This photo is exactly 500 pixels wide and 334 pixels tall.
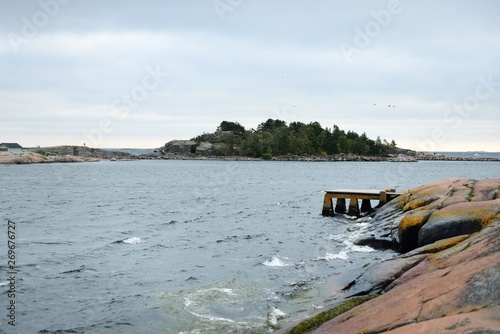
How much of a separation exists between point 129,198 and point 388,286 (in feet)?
145

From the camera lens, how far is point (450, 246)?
12.7m

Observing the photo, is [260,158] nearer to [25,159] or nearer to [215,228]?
[25,159]

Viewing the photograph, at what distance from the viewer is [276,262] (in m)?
20.1

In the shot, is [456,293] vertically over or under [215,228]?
over

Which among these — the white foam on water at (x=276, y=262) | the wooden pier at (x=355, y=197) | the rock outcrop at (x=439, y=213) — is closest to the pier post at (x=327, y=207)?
the wooden pier at (x=355, y=197)

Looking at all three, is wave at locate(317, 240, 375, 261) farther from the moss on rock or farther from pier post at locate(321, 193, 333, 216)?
pier post at locate(321, 193, 333, 216)

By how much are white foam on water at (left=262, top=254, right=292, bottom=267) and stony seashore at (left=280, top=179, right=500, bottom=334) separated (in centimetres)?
442

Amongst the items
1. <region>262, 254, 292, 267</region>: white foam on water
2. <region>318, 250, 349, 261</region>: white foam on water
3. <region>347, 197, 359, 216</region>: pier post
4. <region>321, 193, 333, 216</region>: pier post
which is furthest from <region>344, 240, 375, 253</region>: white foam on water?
<region>321, 193, 333, 216</region>: pier post

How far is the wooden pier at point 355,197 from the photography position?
108 feet

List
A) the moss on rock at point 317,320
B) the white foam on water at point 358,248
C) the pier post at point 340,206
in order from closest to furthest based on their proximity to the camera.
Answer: the moss on rock at point 317,320, the white foam on water at point 358,248, the pier post at point 340,206

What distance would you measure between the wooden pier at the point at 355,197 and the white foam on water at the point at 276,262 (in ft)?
46.9

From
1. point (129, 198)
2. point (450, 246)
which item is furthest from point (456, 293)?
point (129, 198)

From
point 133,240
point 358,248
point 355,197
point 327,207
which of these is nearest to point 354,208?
point 355,197

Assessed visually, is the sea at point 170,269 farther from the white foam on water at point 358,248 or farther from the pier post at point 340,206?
the pier post at point 340,206
